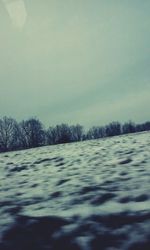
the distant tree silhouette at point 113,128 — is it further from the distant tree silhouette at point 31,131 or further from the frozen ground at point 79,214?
the frozen ground at point 79,214

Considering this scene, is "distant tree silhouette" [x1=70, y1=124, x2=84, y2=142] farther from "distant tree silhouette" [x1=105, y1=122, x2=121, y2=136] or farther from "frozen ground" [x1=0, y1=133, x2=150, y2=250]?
"frozen ground" [x1=0, y1=133, x2=150, y2=250]

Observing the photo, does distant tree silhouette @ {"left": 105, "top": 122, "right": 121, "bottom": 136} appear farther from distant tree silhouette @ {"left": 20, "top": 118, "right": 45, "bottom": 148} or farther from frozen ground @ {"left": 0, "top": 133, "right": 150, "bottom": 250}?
frozen ground @ {"left": 0, "top": 133, "right": 150, "bottom": 250}

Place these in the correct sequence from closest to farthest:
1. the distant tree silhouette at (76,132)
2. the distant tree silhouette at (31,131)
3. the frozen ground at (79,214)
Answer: the frozen ground at (79,214) < the distant tree silhouette at (31,131) < the distant tree silhouette at (76,132)

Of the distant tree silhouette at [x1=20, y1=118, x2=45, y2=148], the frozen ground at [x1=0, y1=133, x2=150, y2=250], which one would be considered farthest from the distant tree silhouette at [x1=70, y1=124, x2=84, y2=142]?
the frozen ground at [x1=0, y1=133, x2=150, y2=250]

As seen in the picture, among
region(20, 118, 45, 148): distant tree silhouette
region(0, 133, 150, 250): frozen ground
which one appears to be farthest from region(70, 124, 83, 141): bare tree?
region(0, 133, 150, 250): frozen ground

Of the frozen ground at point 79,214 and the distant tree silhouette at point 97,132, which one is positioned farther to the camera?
the distant tree silhouette at point 97,132

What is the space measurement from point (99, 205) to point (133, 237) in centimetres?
138

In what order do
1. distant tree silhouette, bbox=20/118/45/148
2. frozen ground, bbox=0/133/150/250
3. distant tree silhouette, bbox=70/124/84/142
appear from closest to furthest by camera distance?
frozen ground, bbox=0/133/150/250, distant tree silhouette, bbox=20/118/45/148, distant tree silhouette, bbox=70/124/84/142

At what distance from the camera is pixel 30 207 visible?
533cm

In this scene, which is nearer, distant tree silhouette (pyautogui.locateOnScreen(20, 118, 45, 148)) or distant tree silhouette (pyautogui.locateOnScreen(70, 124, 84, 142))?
distant tree silhouette (pyautogui.locateOnScreen(20, 118, 45, 148))

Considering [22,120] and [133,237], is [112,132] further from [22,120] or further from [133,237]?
[133,237]

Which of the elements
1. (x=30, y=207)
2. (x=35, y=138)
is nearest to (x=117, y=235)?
(x=30, y=207)

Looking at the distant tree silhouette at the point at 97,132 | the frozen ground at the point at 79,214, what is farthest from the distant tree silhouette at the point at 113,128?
the frozen ground at the point at 79,214

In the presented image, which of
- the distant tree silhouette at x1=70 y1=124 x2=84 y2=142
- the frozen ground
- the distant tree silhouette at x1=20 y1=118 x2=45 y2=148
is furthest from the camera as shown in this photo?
the distant tree silhouette at x1=70 y1=124 x2=84 y2=142
